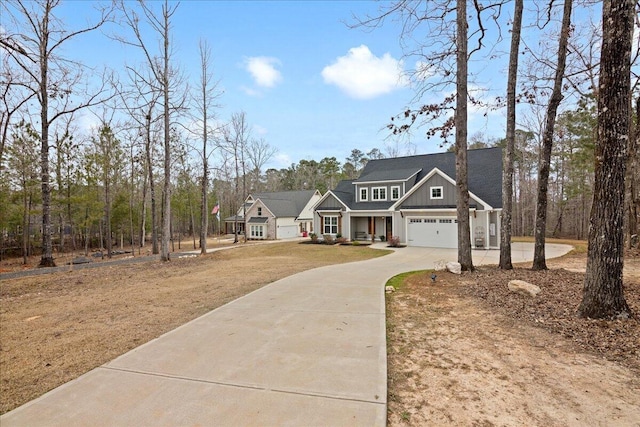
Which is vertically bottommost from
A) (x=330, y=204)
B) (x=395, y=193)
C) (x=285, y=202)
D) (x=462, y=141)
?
(x=330, y=204)

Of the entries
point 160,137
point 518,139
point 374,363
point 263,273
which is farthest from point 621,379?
point 518,139

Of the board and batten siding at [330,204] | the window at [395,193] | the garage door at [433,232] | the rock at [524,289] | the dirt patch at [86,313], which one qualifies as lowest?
the dirt patch at [86,313]

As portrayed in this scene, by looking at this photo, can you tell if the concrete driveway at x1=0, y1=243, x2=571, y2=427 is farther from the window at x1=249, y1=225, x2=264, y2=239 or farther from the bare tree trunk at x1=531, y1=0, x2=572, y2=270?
the window at x1=249, y1=225, x2=264, y2=239

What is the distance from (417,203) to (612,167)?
55.1 ft

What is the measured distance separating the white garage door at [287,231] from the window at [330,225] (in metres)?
9.65

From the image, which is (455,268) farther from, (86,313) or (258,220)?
(258,220)

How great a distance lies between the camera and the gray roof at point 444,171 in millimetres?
19953

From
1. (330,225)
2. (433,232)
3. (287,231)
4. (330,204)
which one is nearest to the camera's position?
(433,232)

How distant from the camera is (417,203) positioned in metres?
21.7

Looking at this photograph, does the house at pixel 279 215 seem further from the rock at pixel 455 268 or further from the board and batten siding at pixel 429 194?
the rock at pixel 455 268

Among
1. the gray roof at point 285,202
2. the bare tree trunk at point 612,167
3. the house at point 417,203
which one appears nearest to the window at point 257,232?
the gray roof at point 285,202

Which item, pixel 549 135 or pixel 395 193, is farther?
pixel 395 193

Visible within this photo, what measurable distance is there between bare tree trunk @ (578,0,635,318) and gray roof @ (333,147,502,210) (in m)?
14.6

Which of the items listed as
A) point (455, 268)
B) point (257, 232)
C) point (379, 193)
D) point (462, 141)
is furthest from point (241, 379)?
point (257, 232)
